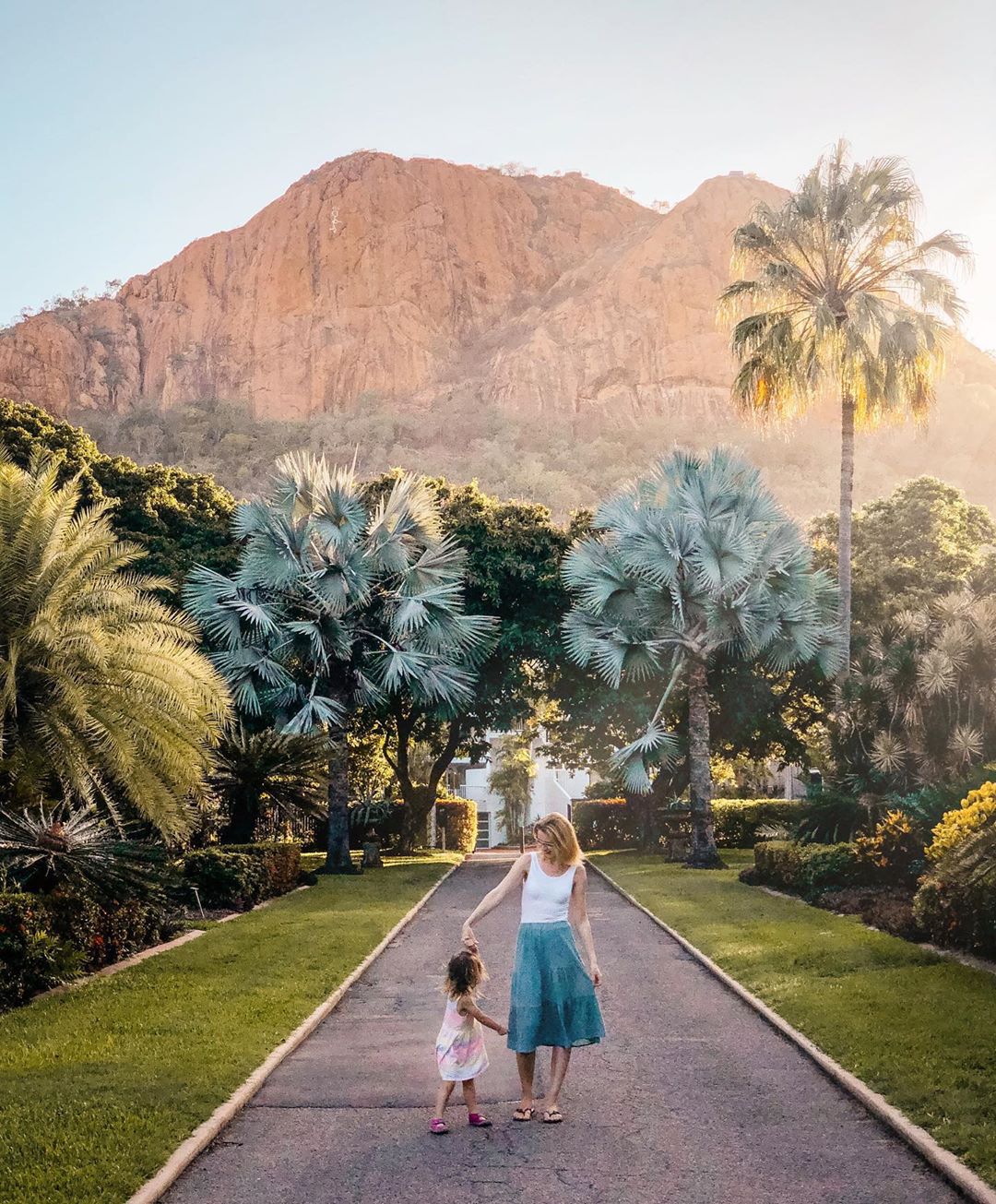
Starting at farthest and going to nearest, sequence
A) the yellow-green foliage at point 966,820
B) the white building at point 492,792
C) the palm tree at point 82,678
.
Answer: the white building at point 492,792 < the palm tree at point 82,678 < the yellow-green foliage at point 966,820

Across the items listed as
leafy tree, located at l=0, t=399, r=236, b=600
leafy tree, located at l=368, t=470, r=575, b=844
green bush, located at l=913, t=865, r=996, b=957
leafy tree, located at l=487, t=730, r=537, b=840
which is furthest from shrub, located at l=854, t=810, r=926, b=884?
leafy tree, located at l=487, t=730, r=537, b=840

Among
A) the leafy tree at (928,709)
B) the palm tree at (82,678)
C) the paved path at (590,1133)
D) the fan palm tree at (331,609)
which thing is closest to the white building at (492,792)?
the fan palm tree at (331,609)

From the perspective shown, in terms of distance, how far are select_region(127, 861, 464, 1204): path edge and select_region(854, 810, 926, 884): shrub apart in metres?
10.3

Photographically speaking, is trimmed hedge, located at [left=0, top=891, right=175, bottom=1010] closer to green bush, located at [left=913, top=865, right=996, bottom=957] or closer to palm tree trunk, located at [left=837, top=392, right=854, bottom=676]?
green bush, located at [left=913, top=865, right=996, bottom=957]

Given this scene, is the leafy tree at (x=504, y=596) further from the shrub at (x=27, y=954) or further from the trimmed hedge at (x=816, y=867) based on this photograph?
the shrub at (x=27, y=954)

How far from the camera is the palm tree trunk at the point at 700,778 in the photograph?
103 ft

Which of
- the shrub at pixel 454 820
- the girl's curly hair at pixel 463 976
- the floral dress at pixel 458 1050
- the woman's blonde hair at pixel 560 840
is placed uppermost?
the woman's blonde hair at pixel 560 840

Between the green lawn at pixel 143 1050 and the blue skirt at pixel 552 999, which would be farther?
the blue skirt at pixel 552 999

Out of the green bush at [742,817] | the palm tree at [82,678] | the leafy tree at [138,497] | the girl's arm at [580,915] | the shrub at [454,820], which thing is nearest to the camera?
the girl's arm at [580,915]

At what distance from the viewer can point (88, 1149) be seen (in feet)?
21.5

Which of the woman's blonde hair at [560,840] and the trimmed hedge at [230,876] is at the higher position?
the woman's blonde hair at [560,840]

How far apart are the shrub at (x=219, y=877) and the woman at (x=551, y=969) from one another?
14.2 meters

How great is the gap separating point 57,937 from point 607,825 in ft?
127

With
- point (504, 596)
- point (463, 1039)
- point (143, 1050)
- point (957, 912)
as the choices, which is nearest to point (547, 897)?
point (463, 1039)
